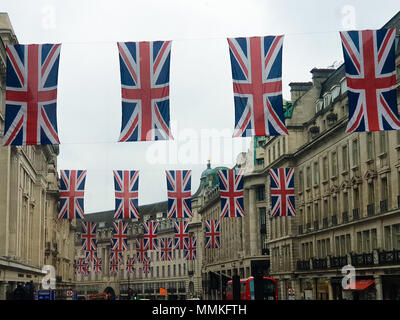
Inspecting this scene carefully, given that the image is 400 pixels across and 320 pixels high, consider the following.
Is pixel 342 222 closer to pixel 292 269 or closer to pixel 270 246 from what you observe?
pixel 292 269

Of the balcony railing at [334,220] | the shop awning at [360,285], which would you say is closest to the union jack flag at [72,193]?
the shop awning at [360,285]

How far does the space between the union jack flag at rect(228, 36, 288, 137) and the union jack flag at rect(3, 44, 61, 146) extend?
248 inches

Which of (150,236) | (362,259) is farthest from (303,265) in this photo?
(362,259)

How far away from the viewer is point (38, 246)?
68.0 metres

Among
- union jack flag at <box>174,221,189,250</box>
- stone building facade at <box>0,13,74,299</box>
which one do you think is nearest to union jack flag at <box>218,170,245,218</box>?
stone building facade at <box>0,13,74,299</box>

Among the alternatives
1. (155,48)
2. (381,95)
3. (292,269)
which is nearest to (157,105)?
(155,48)

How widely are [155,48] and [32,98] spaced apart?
4587 millimetres

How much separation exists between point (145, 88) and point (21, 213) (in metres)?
34.1

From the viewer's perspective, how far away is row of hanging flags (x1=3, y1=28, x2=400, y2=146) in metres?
23.4

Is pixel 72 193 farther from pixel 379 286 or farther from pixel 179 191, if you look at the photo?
pixel 379 286

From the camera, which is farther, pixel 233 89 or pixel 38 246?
pixel 38 246

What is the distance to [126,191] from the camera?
139 ft

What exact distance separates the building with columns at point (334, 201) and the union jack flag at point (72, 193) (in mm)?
20670
